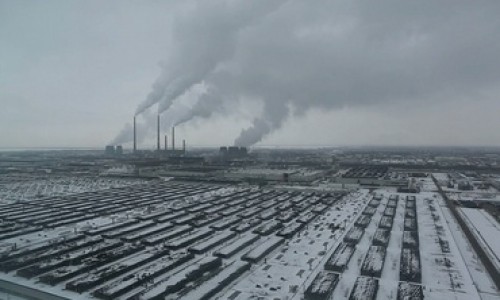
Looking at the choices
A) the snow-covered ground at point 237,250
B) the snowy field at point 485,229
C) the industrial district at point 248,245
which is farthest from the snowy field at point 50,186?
the snowy field at point 485,229

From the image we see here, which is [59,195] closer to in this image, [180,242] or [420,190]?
[180,242]

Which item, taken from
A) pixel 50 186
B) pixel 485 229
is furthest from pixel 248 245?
pixel 50 186

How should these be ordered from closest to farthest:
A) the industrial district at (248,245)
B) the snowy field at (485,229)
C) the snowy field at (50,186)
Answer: the industrial district at (248,245) → the snowy field at (485,229) → the snowy field at (50,186)

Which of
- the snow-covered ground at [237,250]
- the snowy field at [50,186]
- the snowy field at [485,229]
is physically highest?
the snowy field at [50,186]

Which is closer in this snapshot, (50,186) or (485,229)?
(485,229)

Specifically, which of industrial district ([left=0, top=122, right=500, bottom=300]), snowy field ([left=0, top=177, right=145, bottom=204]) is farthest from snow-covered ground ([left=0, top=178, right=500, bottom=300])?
snowy field ([left=0, top=177, right=145, bottom=204])

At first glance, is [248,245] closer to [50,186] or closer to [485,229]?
[485,229]

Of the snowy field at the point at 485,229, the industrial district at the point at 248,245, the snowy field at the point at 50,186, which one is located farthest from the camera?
the snowy field at the point at 50,186

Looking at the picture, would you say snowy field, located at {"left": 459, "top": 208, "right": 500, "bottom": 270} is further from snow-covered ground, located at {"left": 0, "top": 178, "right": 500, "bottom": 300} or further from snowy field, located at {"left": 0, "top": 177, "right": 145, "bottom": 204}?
snowy field, located at {"left": 0, "top": 177, "right": 145, "bottom": 204}

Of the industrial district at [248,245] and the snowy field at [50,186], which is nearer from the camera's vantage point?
the industrial district at [248,245]

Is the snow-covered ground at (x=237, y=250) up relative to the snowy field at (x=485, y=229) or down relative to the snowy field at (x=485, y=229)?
up

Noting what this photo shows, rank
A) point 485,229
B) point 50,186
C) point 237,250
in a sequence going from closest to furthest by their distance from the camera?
1. point 237,250
2. point 485,229
3. point 50,186

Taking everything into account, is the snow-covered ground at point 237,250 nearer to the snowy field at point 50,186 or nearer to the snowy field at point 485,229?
the snowy field at point 485,229
